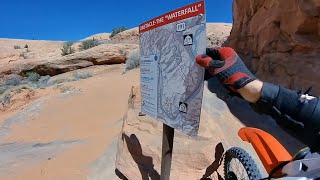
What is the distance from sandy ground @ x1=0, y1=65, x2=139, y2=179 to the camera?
17.7ft

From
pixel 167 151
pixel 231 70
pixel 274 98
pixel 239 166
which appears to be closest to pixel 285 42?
pixel 239 166

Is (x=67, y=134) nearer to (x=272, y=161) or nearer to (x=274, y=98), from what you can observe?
(x=272, y=161)

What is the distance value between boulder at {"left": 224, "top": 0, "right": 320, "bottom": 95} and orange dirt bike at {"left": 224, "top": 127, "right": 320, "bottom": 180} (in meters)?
2.03

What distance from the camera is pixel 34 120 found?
9.18m

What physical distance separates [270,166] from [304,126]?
1.34 feet

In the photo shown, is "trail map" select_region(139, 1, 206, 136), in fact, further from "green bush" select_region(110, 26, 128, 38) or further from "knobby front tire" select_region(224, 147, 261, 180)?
"green bush" select_region(110, 26, 128, 38)

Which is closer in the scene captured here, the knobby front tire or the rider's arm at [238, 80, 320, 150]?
the rider's arm at [238, 80, 320, 150]

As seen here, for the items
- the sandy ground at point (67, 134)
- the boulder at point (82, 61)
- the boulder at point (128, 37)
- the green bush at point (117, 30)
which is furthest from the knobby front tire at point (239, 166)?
the green bush at point (117, 30)

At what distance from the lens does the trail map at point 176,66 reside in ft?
9.26

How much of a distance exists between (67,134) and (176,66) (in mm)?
4915

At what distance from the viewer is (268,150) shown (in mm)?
2125

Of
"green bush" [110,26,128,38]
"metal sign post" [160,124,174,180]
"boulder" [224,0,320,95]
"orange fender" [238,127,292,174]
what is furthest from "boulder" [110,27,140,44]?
"orange fender" [238,127,292,174]

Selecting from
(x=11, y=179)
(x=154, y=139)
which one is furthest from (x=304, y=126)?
(x=11, y=179)

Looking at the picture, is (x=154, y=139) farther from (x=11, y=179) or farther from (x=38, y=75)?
(x=38, y=75)
